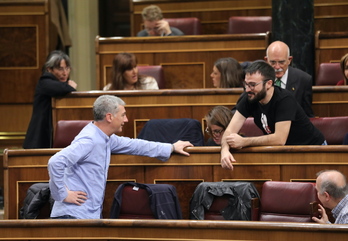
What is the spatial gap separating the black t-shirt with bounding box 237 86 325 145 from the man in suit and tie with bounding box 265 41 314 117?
50 centimetres

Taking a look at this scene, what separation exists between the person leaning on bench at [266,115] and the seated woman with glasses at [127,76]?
106 cm

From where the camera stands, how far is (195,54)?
4.20 m

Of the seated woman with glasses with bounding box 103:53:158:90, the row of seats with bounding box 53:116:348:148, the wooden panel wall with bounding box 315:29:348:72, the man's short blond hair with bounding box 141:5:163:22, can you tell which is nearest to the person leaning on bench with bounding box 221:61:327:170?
the row of seats with bounding box 53:116:348:148

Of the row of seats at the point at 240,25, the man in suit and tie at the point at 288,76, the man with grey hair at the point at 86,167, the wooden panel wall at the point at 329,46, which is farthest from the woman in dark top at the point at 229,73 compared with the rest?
the row of seats at the point at 240,25

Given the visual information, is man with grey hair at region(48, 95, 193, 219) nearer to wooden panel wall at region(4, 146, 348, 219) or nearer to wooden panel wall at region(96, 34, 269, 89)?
wooden panel wall at region(4, 146, 348, 219)

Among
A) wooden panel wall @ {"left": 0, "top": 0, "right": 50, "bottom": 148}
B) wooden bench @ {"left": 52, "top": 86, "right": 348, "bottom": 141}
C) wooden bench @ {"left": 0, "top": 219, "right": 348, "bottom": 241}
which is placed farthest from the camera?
wooden panel wall @ {"left": 0, "top": 0, "right": 50, "bottom": 148}

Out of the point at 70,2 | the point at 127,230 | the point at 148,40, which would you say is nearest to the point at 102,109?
the point at 127,230

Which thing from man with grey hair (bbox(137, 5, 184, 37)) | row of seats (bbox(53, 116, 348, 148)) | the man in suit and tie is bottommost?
row of seats (bbox(53, 116, 348, 148))

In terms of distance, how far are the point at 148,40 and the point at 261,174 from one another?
167 centimetres

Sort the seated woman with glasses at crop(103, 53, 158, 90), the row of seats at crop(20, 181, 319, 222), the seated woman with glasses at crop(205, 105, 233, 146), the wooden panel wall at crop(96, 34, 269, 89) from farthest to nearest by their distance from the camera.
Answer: the wooden panel wall at crop(96, 34, 269, 89), the seated woman with glasses at crop(103, 53, 158, 90), the seated woman with glasses at crop(205, 105, 233, 146), the row of seats at crop(20, 181, 319, 222)

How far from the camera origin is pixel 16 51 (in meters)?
4.62

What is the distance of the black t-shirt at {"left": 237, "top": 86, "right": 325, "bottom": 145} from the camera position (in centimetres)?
277

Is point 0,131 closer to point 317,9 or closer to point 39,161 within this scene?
point 39,161

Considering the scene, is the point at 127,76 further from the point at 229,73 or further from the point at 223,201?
the point at 223,201
